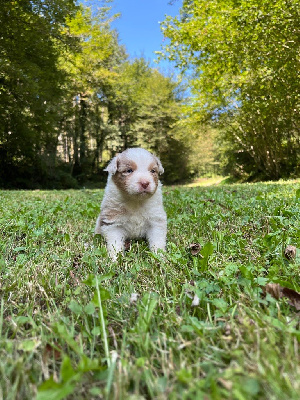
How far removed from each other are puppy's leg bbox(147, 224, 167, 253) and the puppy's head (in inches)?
14.7

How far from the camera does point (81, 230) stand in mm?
3734

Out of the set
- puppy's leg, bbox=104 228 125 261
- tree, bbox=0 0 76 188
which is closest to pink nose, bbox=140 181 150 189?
puppy's leg, bbox=104 228 125 261

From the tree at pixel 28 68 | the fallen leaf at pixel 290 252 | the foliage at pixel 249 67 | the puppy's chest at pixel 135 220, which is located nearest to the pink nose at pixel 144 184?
the puppy's chest at pixel 135 220

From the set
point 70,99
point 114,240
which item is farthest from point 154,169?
point 70,99

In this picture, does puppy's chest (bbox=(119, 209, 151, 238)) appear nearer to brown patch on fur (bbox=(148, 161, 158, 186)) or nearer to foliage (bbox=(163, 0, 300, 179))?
Result: brown patch on fur (bbox=(148, 161, 158, 186))

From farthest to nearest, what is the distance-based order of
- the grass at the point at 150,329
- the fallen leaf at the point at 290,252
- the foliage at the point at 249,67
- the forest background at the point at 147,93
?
the forest background at the point at 147,93, the foliage at the point at 249,67, the fallen leaf at the point at 290,252, the grass at the point at 150,329

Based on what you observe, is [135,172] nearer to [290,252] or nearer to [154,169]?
[154,169]

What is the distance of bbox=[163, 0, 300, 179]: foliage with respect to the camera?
1133cm

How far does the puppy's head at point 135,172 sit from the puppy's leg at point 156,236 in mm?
372

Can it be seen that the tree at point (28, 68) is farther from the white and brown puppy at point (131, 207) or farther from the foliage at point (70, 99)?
the white and brown puppy at point (131, 207)

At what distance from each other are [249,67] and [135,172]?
44.8 feet

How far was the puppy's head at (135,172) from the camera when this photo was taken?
2.68m

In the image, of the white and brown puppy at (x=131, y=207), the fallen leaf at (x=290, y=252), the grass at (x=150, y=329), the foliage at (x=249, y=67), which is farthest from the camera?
the foliage at (x=249, y=67)

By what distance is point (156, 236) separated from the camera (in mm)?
2824
